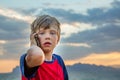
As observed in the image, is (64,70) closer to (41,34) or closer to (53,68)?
(53,68)

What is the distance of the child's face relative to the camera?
161 inches

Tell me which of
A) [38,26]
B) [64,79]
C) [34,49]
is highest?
[38,26]

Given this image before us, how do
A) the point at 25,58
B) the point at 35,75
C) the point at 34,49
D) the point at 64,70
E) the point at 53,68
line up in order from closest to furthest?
the point at 34,49 → the point at 25,58 → the point at 35,75 → the point at 53,68 → the point at 64,70

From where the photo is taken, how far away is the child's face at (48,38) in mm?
4082

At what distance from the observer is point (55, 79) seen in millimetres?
4273

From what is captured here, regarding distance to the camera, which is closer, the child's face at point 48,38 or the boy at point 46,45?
the boy at point 46,45

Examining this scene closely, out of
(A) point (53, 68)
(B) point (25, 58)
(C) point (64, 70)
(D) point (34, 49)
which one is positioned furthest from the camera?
(C) point (64, 70)

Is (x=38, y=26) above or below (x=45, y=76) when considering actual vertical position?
above

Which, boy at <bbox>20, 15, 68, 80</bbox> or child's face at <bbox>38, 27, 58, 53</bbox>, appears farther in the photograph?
child's face at <bbox>38, 27, 58, 53</bbox>

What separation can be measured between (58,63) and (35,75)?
558mm

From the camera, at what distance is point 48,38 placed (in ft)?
13.6

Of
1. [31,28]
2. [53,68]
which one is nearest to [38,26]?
[31,28]

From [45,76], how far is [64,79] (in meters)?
0.44

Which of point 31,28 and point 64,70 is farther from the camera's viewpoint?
point 64,70
